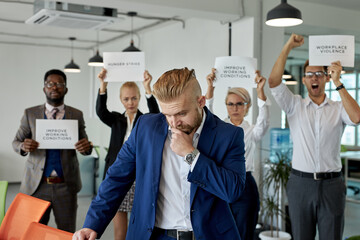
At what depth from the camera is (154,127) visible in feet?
6.25

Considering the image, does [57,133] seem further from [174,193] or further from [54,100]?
[174,193]

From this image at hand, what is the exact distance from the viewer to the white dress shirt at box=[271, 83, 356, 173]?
3422 mm

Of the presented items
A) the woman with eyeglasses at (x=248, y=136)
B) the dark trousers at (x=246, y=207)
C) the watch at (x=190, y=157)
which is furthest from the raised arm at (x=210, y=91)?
the watch at (x=190, y=157)

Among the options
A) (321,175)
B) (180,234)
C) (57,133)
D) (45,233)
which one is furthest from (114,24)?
(180,234)

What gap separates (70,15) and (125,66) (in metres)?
2.29

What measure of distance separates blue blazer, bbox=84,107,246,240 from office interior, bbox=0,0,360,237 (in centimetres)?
335

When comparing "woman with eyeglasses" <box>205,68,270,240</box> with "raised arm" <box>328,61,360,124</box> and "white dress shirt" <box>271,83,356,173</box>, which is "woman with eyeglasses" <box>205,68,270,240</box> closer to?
"white dress shirt" <box>271,83,356,173</box>

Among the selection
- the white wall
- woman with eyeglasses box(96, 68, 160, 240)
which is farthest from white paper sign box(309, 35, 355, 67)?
the white wall

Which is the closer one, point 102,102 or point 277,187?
point 102,102

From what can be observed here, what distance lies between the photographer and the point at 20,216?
272cm

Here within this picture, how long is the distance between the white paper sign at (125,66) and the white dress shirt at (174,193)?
199 cm

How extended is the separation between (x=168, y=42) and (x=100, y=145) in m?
2.26

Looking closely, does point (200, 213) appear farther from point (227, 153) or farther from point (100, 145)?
point (100, 145)

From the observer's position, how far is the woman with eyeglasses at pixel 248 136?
Answer: 3596 millimetres
